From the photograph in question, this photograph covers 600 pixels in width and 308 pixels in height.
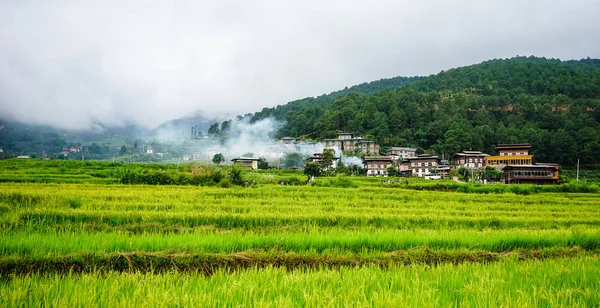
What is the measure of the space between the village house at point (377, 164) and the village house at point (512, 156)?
55.4 ft

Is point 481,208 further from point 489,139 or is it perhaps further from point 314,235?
point 489,139

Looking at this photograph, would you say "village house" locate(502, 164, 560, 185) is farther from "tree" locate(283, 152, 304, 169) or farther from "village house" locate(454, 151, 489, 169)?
"tree" locate(283, 152, 304, 169)

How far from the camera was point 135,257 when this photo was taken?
499cm

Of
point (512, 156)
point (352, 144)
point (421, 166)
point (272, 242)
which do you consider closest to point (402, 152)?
point (421, 166)

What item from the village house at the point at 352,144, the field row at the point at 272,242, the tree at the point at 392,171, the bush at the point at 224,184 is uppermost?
the village house at the point at 352,144

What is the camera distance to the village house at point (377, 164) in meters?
53.2

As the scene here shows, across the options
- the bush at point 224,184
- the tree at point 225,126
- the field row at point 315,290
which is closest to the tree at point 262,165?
the bush at point 224,184

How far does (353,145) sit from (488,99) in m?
36.7

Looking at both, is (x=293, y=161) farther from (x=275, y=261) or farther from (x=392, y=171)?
(x=275, y=261)

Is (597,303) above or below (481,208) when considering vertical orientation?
above

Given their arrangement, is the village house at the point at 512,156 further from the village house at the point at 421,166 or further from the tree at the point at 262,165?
the tree at the point at 262,165

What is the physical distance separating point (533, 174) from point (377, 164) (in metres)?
21.3

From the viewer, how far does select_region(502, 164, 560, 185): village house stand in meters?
40.8

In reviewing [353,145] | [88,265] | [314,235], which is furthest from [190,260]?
[353,145]
